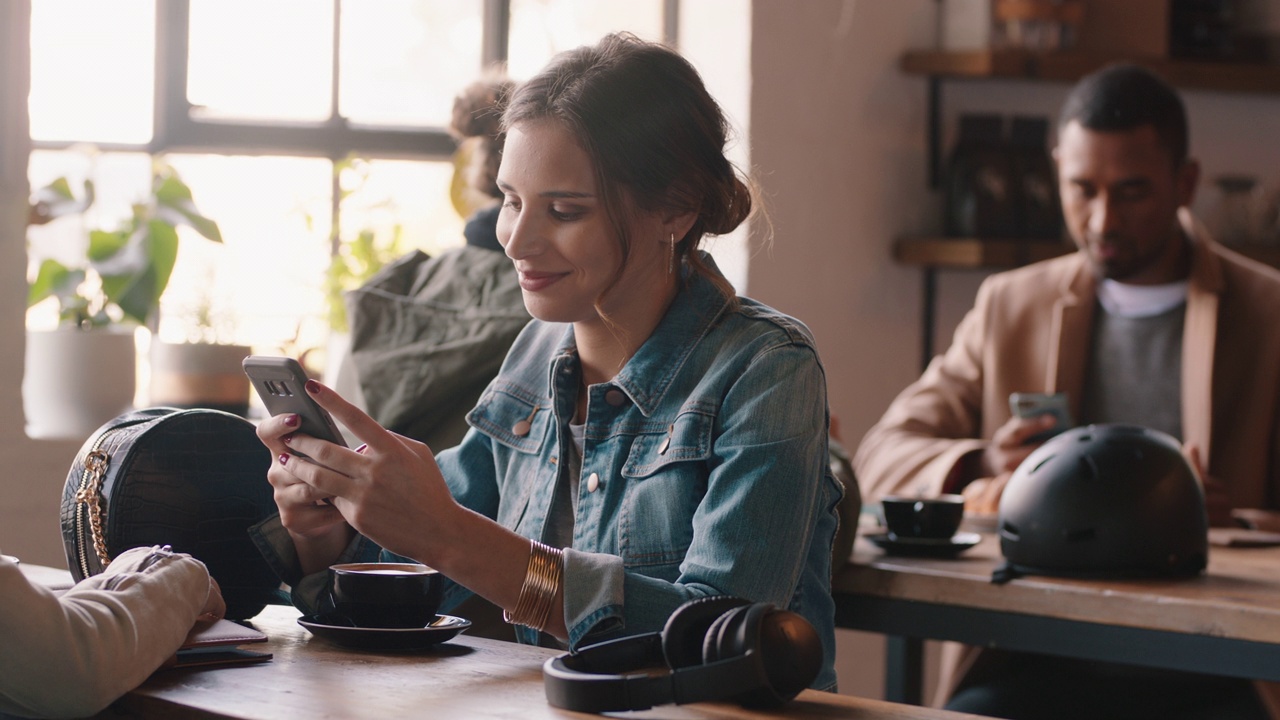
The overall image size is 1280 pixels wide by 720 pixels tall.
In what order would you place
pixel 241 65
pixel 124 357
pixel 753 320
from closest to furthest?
1. pixel 753 320
2. pixel 124 357
3. pixel 241 65

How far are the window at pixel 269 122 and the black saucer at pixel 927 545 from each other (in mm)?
1342

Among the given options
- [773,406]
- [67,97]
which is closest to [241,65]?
[67,97]

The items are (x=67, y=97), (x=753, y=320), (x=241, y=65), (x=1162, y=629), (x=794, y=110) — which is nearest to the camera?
(x=753, y=320)

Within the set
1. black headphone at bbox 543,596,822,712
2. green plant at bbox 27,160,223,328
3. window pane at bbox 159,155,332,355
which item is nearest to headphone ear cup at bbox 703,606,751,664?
black headphone at bbox 543,596,822,712

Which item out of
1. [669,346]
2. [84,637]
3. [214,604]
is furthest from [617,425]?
[84,637]

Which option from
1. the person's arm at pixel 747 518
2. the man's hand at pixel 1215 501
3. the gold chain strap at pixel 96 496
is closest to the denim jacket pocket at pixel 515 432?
the person's arm at pixel 747 518

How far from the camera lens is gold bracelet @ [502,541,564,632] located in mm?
1229

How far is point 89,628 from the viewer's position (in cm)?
101

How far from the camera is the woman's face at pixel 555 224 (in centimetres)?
137

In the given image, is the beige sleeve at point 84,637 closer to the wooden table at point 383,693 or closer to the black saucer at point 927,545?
the wooden table at point 383,693

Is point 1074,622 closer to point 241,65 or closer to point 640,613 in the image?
point 640,613

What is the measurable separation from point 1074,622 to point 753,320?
0.64 meters

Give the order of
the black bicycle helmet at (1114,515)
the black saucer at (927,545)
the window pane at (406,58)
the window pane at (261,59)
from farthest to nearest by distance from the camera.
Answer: the window pane at (406,58), the window pane at (261,59), the black saucer at (927,545), the black bicycle helmet at (1114,515)

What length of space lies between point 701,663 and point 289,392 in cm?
42
